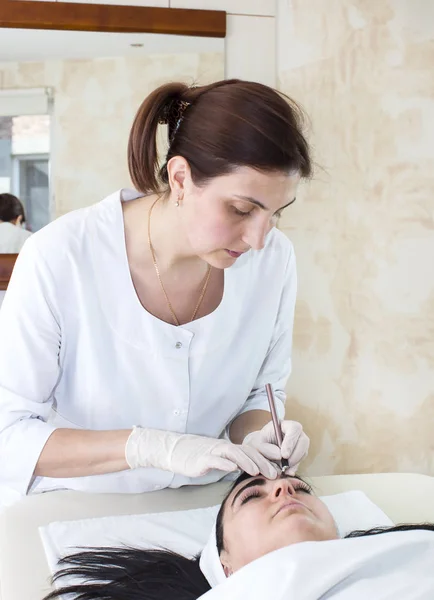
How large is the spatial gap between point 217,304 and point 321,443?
1307 mm

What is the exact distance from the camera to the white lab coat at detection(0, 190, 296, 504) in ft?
4.55

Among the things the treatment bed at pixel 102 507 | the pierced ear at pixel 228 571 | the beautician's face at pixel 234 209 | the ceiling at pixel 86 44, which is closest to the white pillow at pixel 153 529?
the treatment bed at pixel 102 507

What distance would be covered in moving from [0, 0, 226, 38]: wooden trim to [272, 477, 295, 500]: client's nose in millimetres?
1672

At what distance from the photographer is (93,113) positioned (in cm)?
244

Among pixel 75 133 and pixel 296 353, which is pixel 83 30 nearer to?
pixel 75 133

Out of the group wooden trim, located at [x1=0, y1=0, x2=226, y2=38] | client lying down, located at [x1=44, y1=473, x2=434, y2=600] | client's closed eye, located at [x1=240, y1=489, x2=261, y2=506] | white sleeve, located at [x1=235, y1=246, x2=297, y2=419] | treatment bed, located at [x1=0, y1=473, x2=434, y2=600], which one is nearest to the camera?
client lying down, located at [x1=44, y1=473, x2=434, y2=600]

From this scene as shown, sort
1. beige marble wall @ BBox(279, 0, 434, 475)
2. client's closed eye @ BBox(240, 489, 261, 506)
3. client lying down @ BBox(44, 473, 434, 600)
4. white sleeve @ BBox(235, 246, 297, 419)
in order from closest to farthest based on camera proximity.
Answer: client lying down @ BBox(44, 473, 434, 600) < client's closed eye @ BBox(240, 489, 261, 506) < white sleeve @ BBox(235, 246, 297, 419) < beige marble wall @ BBox(279, 0, 434, 475)

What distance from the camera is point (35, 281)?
4.53ft

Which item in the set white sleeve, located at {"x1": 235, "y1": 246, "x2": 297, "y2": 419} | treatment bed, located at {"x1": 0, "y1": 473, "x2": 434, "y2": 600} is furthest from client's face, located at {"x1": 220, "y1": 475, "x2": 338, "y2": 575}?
white sleeve, located at {"x1": 235, "y1": 246, "x2": 297, "y2": 419}

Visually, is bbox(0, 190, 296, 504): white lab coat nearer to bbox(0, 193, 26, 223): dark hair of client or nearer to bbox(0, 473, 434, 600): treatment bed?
bbox(0, 473, 434, 600): treatment bed

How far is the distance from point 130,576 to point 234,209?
655mm

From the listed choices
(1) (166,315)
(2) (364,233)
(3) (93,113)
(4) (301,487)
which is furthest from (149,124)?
(2) (364,233)

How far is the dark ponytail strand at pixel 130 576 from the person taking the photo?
3.76 feet

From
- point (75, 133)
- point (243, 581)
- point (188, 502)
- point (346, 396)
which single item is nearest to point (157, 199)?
point (188, 502)
